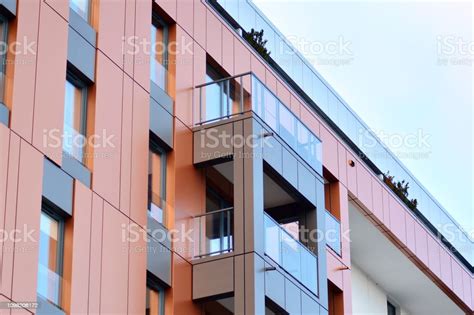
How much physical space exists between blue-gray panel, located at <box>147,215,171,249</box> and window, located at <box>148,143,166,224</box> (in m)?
0.20

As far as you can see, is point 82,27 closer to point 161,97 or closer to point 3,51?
point 3,51

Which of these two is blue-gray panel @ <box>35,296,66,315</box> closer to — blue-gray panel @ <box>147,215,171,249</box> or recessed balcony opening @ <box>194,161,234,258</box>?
blue-gray panel @ <box>147,215,171,249</box>

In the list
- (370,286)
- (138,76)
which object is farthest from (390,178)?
(138,76)

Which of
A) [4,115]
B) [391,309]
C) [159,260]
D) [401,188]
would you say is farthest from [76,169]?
[391,309]

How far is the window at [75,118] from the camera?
94.0 feet

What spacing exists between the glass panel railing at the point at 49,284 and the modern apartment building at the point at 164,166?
4cm

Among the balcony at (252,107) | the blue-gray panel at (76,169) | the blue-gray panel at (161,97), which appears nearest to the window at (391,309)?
the balcony at (252,107)

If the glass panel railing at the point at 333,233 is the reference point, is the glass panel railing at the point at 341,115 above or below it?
above

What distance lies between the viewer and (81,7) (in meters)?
30.6

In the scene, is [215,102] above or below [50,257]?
above

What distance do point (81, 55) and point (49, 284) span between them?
5511mm

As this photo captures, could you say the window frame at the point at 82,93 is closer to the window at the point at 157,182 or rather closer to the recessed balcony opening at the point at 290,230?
the window at the point at 157,182

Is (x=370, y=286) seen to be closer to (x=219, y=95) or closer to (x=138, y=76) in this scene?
(x=219, y=95)

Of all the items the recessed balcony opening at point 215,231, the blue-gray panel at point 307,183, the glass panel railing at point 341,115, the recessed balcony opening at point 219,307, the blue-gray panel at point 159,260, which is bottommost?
the recessed balcony opening at point 219,307
